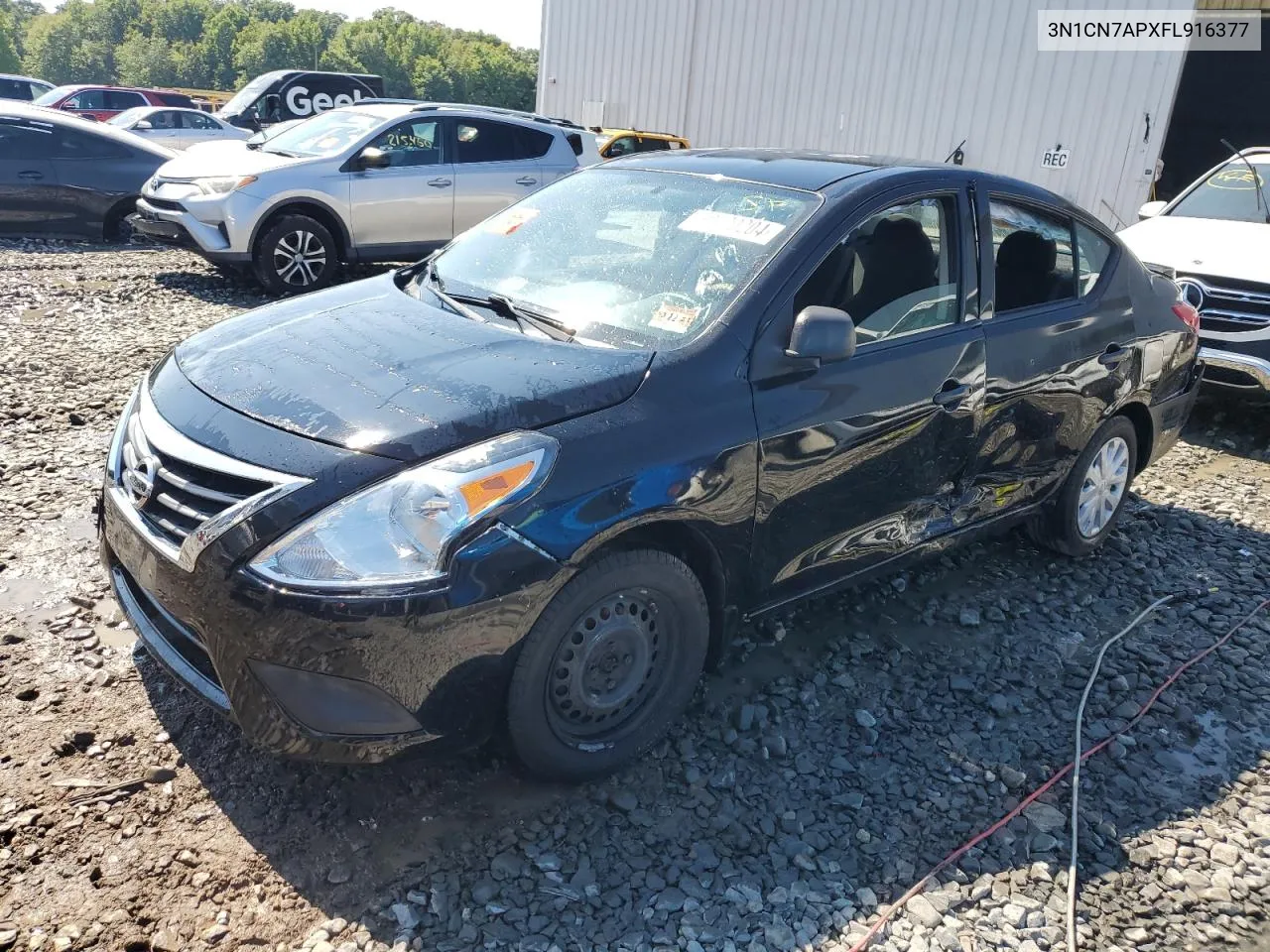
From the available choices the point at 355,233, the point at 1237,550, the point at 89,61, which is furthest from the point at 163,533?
the point at 89,61

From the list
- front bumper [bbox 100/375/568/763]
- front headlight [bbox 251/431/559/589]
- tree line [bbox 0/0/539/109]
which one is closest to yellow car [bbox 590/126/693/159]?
front headlight [bbox 251/431/559/589]

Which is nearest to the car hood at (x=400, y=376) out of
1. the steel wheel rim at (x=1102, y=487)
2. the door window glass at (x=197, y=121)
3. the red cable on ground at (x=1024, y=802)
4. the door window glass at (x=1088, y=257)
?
the red cable on ground at (x=1024, y=802)

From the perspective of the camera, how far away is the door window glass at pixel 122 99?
2253 centimetres

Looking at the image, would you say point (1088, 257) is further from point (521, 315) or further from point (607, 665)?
point (607, 665)

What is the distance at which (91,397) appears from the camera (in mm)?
5574

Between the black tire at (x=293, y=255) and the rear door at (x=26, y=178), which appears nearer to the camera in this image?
the black tire at (x=293, y=255)

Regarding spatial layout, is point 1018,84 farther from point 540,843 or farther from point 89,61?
point 89,61

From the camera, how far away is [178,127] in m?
19.1

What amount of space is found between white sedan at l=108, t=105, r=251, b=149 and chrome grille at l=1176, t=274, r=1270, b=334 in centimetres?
1740

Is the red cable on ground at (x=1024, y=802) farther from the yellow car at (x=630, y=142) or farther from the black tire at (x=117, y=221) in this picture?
the yellow car at (x=630, y=142)

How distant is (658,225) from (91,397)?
152 inches

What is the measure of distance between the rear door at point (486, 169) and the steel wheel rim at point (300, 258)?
129 cm

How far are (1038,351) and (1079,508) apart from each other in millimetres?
967

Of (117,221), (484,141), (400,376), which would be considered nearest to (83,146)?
(117,221)
